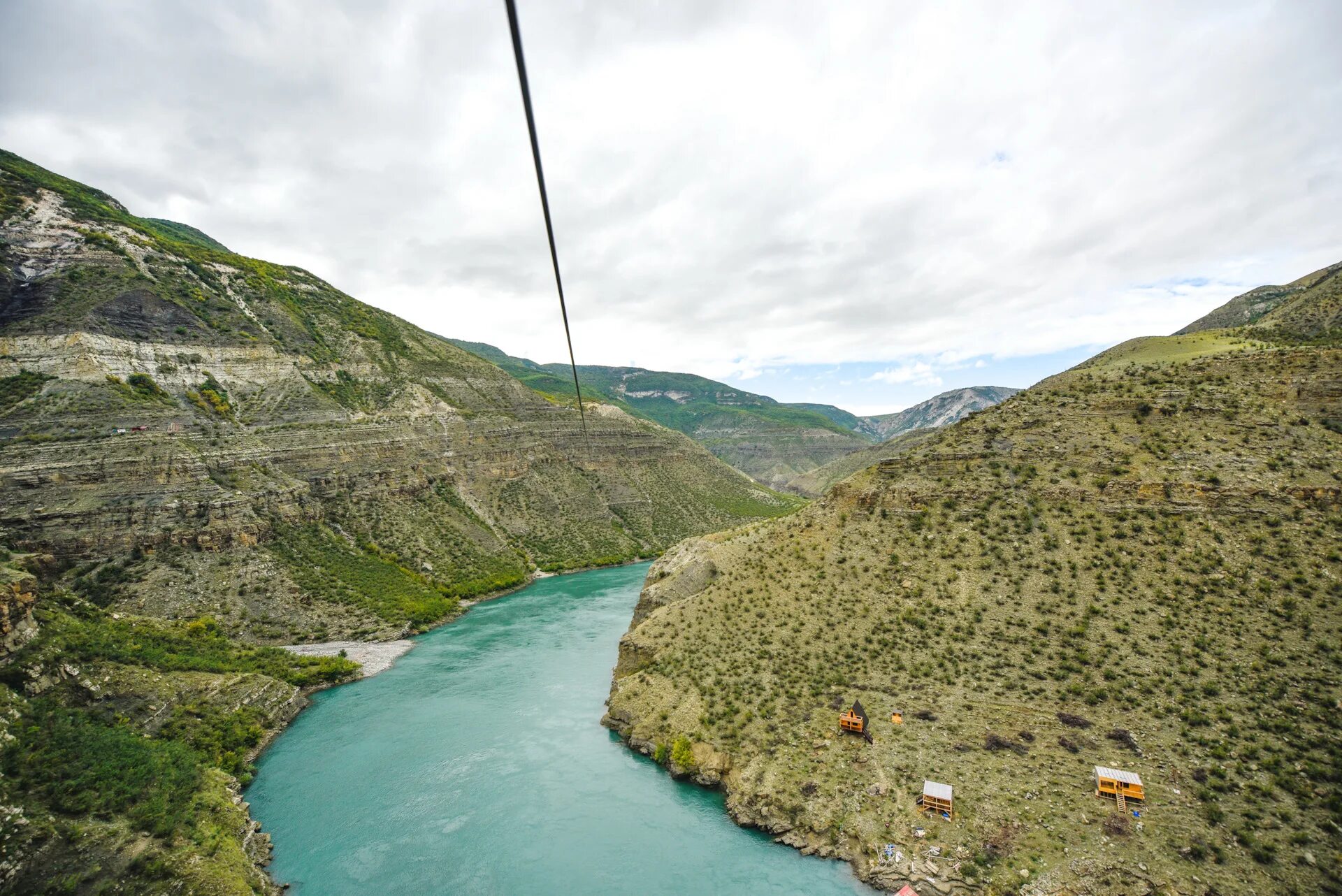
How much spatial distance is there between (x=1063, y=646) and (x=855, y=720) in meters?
9.42

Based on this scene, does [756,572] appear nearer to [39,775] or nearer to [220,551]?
[39,775]

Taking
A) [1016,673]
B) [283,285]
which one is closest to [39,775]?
[1016,673]

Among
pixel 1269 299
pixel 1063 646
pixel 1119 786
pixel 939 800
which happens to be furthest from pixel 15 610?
pixel 1269 299

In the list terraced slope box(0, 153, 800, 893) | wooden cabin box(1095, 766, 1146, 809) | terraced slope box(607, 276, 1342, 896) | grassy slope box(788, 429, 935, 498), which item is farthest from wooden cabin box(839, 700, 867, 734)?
grassy slope box(788, 429, 935, 498)

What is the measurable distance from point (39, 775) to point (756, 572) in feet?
103

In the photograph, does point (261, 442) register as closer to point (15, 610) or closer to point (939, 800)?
point (15, 610)

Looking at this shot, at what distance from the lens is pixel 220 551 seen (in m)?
45.5

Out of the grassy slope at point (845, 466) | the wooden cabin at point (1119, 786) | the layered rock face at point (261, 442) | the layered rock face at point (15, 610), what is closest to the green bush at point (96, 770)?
the layered rock face at point (15, 610)

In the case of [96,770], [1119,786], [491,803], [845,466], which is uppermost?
[845,466]

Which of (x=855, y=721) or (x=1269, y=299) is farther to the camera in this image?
(x=1269, y=299)

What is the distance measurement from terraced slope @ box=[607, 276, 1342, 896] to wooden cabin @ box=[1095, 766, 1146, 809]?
1.34ft

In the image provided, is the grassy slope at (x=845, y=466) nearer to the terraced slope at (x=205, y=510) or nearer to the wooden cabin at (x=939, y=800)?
the terraced slope at (x=205, y=510)

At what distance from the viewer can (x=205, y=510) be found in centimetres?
4578

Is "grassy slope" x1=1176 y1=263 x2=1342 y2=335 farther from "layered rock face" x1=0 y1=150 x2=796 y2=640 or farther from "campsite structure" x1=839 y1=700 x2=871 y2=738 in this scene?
"layered rock face" x1=0 y1=150 x2=796 y2=640
